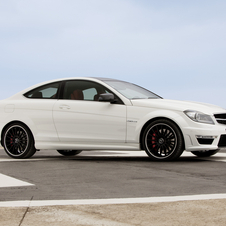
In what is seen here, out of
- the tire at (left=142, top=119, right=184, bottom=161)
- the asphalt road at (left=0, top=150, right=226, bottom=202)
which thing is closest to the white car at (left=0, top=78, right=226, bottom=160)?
the tire at (left=142, top=119, right=184, bottom=161)

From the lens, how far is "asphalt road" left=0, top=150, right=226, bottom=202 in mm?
5460

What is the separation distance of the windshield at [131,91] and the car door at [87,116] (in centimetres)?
28

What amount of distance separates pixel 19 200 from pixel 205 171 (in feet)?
11.4

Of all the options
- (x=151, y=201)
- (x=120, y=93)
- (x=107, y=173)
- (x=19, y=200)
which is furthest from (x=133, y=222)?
(x=120, y=93)

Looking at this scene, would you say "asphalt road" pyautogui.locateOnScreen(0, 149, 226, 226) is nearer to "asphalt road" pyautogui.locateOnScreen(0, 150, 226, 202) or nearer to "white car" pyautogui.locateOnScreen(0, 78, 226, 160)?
"asphalt road" pyautogui.locateOnScreen(0, 150, 226, 202)

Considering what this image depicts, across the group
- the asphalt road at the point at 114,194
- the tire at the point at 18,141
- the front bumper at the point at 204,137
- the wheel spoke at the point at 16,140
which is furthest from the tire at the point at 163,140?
the wheel spoke at the point at 16,140

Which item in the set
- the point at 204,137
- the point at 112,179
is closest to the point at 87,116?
the point at 204,137

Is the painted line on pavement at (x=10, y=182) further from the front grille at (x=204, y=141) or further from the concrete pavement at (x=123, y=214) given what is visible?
the front grille at (x=204, y=141)

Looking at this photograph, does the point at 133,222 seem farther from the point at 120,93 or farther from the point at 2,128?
the point at 2,128

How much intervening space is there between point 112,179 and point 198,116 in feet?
9.09

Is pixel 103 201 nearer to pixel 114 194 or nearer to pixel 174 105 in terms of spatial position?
pixel 114 194

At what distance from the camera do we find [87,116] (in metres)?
9.40

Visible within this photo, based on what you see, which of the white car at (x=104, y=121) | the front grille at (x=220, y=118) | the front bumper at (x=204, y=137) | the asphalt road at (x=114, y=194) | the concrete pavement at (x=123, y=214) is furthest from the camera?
the front grille at (x=220, y=118)

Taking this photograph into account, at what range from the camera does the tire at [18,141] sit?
1005cm
